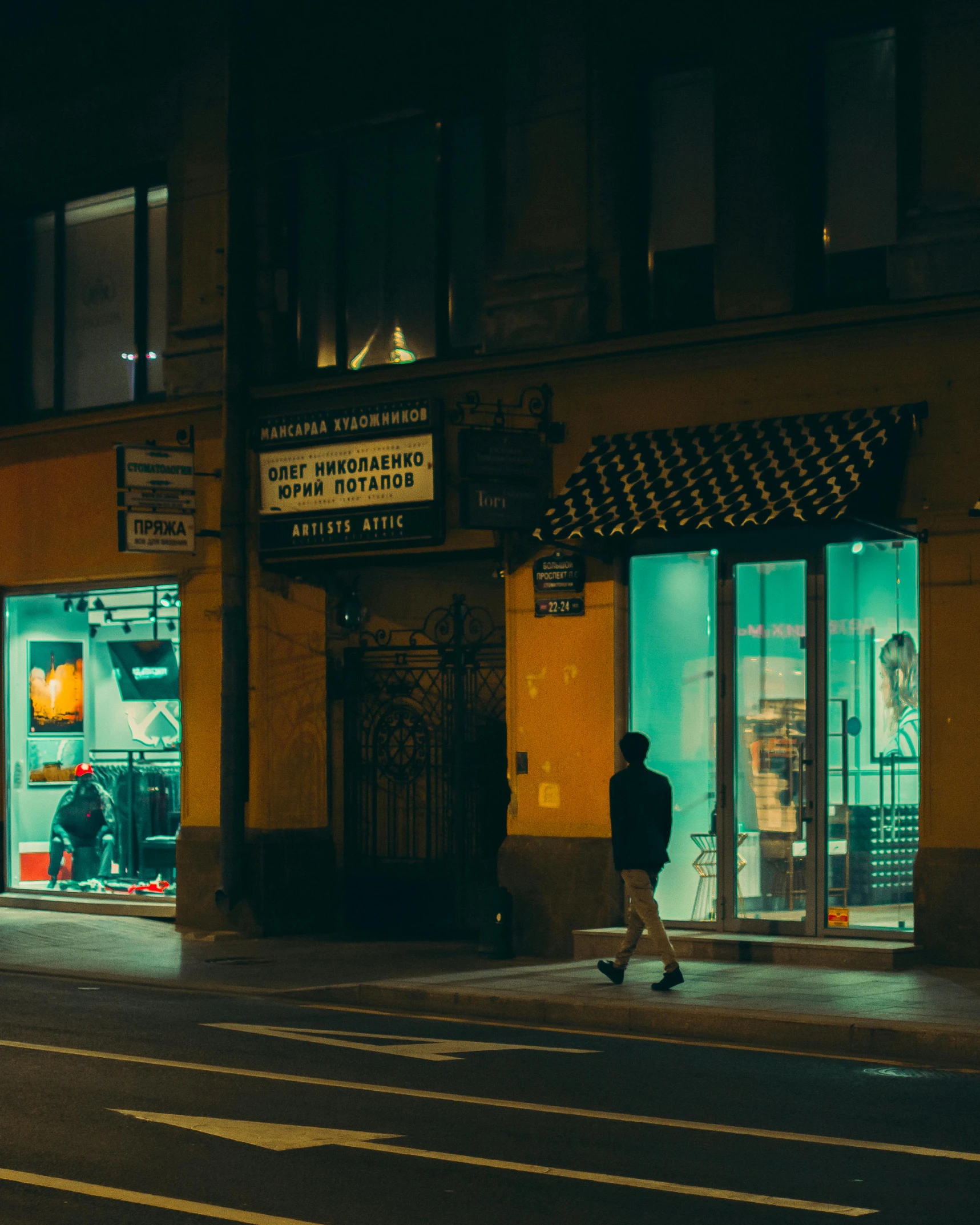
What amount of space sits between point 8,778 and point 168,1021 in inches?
369

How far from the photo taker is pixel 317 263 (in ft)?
Answer: 61.5

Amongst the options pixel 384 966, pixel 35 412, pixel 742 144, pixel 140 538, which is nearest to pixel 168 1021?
pixel 384 966

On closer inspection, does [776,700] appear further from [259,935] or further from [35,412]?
[35,412]

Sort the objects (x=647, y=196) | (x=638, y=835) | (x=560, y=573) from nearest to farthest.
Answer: (x=638, y=835), (x=560, y=573), (x=647, y=196)

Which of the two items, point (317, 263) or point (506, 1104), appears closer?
point (506, 1104)

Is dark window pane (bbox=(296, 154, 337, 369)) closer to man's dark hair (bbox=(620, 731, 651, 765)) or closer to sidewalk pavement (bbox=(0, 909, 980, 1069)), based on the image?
sidewalk pavement (bbox=(0, 909, 980, 1069))

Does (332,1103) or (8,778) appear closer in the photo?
(332,1103)

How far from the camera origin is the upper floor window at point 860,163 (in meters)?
14.9

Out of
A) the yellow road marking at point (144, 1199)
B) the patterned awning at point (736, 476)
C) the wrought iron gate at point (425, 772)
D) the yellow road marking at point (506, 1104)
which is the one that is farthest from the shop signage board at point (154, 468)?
the yellow road marking at point (144, 1199)

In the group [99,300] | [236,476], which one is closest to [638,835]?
[236,476]

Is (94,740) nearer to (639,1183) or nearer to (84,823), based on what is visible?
(84,823)

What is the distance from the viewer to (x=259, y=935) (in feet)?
58.7

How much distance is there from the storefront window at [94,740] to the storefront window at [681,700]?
19.2 feet

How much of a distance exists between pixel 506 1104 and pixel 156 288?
43.0 feet
